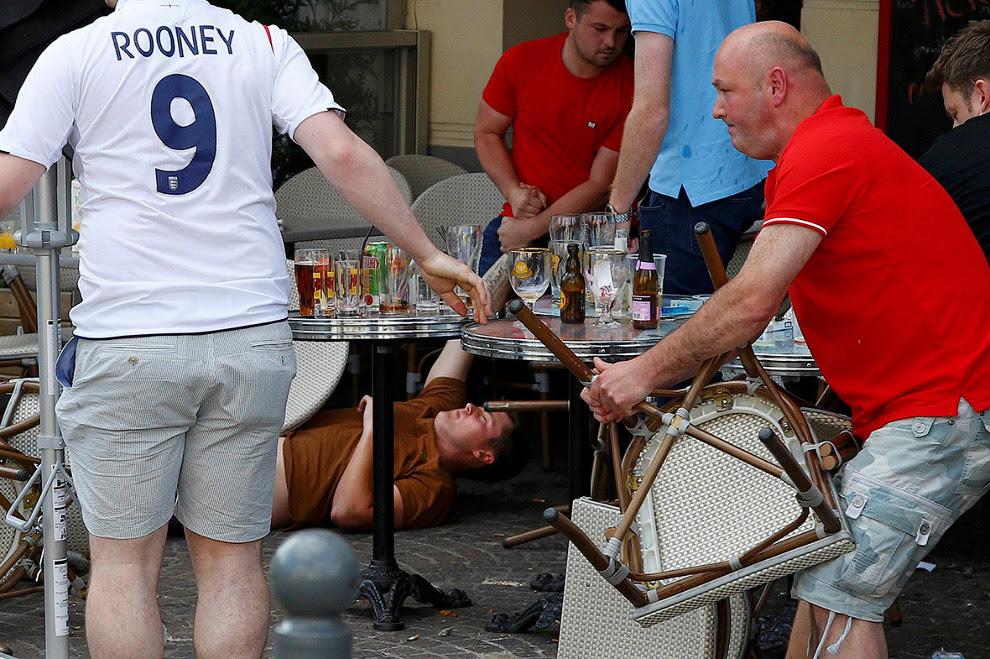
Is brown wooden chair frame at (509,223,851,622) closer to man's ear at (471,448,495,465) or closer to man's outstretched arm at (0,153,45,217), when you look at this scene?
man's outstretched arm at (0,153,45,217)

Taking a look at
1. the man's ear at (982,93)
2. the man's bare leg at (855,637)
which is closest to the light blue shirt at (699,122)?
the man's ear at (982,93)

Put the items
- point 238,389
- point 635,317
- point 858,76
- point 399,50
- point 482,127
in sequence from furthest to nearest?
point 399,50, point 858,76, point 482,127, point 635,317, point 238,389

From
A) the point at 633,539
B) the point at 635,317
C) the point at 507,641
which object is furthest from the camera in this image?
the point at 507,641

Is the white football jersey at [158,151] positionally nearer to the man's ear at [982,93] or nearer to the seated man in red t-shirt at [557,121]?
the man's ear at [982,93]

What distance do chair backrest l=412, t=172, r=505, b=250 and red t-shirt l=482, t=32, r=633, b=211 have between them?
3.74 ft

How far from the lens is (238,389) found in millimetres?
2816

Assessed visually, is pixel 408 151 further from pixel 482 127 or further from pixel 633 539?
pixel 633 539

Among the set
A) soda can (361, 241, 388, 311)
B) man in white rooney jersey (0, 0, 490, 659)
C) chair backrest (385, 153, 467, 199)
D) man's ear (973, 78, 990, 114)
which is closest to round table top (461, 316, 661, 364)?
soda can (361, 241, 388, 311)

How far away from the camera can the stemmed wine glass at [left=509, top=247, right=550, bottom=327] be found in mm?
3943

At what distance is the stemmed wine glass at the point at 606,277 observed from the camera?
3.71 meters

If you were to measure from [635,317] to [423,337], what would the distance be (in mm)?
611

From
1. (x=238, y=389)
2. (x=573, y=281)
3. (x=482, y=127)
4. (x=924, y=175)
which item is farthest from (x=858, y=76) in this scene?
(x=238, y=389)

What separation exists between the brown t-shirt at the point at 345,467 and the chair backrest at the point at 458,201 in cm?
181

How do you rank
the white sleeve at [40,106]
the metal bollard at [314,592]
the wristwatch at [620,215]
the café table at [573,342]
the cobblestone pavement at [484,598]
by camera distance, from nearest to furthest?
the metal bollard at [314,592] → the white sleeve at [40,106] → the café table at [573,342] → the cobblestone pavement at [484,598] → the wristwatch at [620,215]
